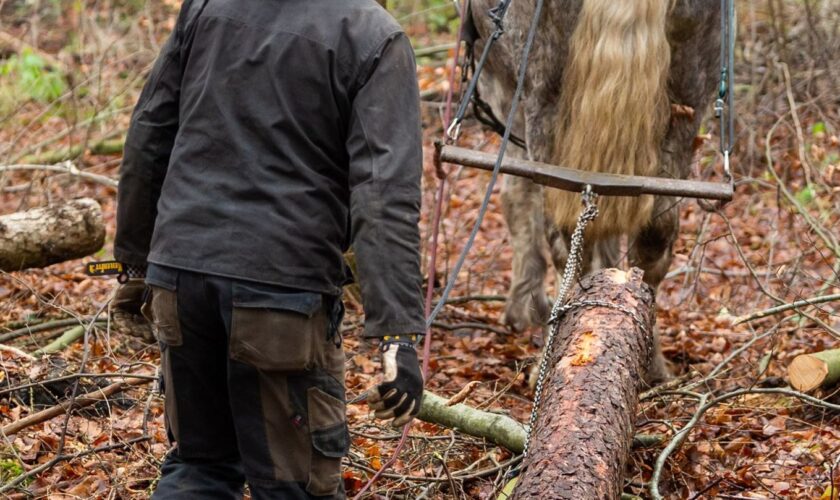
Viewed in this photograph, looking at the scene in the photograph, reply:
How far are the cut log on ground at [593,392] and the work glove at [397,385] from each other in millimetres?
454

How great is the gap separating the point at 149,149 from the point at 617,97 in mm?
2085

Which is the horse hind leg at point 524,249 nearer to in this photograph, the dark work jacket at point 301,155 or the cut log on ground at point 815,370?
the cut log on ground at point 815,370

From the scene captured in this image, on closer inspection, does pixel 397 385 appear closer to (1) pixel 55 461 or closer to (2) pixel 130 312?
(1) pixel 55 461

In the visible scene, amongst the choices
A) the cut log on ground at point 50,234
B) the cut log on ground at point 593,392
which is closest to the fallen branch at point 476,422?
the cut log on ground at point 593,392

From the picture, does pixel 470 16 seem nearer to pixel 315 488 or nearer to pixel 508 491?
pixel 508 491

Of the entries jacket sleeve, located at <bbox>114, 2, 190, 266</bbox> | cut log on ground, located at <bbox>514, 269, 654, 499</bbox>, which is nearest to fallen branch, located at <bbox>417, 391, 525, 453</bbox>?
cut log on ground, located at <bbox>514, 269, 654, 499</bbox>

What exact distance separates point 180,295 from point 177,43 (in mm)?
820

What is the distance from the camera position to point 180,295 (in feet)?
9.99

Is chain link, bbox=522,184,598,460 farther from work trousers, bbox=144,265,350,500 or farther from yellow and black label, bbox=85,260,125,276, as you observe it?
yellow and black label, bbox=85,260,125,276

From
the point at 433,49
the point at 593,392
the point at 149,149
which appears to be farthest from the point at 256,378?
the point at 433,49

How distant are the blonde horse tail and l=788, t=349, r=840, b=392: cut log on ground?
3.12 feet

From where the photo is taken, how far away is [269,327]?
9.66ft

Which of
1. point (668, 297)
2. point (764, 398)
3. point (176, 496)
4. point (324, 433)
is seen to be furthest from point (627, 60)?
point (668, 297)

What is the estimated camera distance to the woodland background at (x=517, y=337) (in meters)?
4.12
